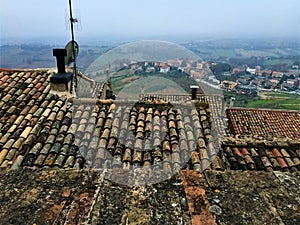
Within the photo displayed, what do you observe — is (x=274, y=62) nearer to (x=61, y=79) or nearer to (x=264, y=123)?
(x=264, y=123)

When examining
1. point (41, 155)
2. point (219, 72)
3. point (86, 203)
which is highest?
point (86, 203)

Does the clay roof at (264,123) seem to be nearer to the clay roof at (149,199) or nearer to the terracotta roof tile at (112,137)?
the terracotta roof tile at (112,137)

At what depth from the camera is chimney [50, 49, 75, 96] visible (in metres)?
6.09

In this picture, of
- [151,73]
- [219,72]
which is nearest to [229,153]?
[151,73]

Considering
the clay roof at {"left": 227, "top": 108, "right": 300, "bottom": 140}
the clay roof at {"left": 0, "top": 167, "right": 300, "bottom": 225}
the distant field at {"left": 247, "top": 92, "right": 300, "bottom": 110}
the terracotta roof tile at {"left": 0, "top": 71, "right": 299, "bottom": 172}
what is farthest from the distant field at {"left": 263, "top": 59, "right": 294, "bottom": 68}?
the clay roof at {"left": 0, "top": 167, "right": 300, "bottom": 225}

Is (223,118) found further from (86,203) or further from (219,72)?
(219,72)

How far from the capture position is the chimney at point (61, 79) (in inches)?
240

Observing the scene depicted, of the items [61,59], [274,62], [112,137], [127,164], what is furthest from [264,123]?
[274,62]

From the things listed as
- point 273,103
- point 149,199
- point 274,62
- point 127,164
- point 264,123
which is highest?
point 149,199

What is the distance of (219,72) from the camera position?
43.8 meters

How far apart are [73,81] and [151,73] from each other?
929 cm

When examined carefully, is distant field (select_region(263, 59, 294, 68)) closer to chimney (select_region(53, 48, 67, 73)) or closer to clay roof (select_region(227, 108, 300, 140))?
clay roof (select_region(227, 108, 300, 140))

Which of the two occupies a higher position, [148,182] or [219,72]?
[148,182]

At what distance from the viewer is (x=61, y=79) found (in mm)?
6070
